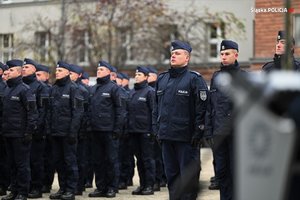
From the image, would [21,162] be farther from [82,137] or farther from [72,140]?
[82,137]

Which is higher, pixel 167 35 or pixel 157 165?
pixel 167 35

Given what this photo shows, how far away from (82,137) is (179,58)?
425 cm

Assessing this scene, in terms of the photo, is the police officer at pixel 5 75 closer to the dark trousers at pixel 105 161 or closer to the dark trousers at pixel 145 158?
the dark trousers at pixel 105 161

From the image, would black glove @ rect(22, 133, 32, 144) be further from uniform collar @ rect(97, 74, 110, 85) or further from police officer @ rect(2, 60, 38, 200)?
uniform collar @ rect(97, 74, 110, 85)

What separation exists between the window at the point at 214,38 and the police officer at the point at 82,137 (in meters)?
19.5

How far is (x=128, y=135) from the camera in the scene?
13.9 m

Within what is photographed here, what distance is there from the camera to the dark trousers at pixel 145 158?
42.9ft

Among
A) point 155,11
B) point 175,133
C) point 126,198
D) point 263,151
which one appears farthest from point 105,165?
point 155,11

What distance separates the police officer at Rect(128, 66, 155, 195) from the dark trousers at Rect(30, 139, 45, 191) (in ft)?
5.76

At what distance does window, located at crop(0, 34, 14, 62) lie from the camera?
3483 centimetres

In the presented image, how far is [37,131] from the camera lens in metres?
12.2

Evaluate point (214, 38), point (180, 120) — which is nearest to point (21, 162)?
point (180, 120)

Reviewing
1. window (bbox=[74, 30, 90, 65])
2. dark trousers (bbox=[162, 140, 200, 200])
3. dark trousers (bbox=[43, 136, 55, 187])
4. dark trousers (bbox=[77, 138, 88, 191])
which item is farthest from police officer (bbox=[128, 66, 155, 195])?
window (bbox=[74, 30, 90, 65])

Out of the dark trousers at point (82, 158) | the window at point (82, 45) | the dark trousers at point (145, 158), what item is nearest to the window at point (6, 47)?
the window at point (82, 45)
